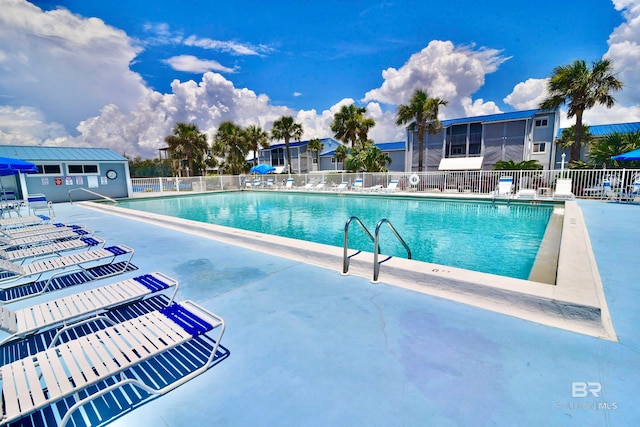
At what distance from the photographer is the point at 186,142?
1297 inches

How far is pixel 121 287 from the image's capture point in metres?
3.14

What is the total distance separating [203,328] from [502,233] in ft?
28.6

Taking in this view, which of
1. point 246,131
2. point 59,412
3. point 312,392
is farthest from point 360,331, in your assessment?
point 246,131

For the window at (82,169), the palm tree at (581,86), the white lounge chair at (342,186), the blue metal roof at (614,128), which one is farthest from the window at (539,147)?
the window at (82,169)

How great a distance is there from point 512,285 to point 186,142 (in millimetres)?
35637

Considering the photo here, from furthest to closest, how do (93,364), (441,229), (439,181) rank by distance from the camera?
(439,181), (441,229), (93,364)

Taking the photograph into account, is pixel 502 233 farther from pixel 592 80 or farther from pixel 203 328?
pixel 592 80

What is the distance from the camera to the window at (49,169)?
16223 mm

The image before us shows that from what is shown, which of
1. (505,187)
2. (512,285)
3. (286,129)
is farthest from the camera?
(286,129)

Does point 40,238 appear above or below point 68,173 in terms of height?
below

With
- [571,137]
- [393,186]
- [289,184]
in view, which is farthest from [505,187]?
[571,137]

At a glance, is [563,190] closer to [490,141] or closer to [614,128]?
[490,141]

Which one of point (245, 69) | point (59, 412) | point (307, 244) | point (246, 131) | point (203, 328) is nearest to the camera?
point (59, 412)

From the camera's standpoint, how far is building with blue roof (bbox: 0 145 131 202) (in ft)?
51.9
